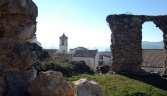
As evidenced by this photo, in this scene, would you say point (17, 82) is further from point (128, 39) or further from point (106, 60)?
point (106, 60)

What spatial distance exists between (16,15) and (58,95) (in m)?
1.12

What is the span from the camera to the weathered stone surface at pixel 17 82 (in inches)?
105

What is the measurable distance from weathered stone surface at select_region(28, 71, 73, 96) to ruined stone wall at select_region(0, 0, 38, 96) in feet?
0.74

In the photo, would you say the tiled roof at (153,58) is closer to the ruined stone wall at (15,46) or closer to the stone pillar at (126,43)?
the stone pillar at (126,43)

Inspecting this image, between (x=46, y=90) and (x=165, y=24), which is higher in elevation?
(x=165, y=24)

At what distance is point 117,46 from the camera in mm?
14438

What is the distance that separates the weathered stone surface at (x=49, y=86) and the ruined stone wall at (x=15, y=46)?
226 millimetres

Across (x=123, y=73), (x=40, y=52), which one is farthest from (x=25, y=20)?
(x=40, y=52)

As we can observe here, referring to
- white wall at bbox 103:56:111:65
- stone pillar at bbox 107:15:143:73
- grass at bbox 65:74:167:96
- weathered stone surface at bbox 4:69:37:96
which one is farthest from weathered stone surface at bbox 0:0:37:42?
white wall at bbox 103:56:111:65

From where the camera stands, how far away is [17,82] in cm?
278

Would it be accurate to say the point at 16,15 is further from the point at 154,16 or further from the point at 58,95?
the point at 154,16

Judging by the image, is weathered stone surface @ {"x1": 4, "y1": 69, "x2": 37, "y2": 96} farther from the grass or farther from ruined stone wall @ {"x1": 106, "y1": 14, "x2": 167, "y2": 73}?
ruined stone wall @ {"x1": 106, "y1": 14, "x2": 167, "y2": 73}

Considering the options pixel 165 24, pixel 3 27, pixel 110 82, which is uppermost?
pixel 165 24

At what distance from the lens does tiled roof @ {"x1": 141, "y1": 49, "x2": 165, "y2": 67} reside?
2823 cm
